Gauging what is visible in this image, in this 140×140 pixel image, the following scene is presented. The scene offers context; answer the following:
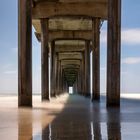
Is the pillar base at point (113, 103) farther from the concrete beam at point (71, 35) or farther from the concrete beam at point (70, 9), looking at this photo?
the concrete beam at point (71, 35)

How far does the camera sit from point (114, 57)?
20719 millimetres

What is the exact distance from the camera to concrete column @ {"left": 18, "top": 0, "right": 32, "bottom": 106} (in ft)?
68.6

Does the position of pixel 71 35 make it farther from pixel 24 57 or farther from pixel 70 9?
pixel 24 57

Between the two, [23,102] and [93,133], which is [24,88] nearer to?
[23,102]

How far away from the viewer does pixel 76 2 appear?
114 ft

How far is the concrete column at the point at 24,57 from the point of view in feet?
68.6

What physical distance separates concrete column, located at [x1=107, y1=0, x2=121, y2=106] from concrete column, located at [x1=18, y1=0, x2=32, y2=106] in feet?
12.3

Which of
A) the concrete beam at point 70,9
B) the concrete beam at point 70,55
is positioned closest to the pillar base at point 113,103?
the concrete beam at point 70,9

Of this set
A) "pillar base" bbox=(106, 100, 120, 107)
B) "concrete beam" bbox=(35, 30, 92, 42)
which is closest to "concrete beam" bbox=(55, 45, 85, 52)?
"concrete beam" bbox=(35, 30, 92, 42)

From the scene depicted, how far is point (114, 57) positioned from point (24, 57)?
13.9 feet

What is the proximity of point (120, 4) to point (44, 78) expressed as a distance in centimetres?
1533

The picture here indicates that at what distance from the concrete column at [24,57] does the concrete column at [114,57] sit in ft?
12.3

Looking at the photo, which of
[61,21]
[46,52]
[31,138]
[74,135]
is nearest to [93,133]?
[74,135]

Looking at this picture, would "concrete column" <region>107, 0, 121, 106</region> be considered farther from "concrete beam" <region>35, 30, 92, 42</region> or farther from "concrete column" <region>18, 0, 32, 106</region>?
"concrete beam" <region>35, 30, 92, 42</region>
